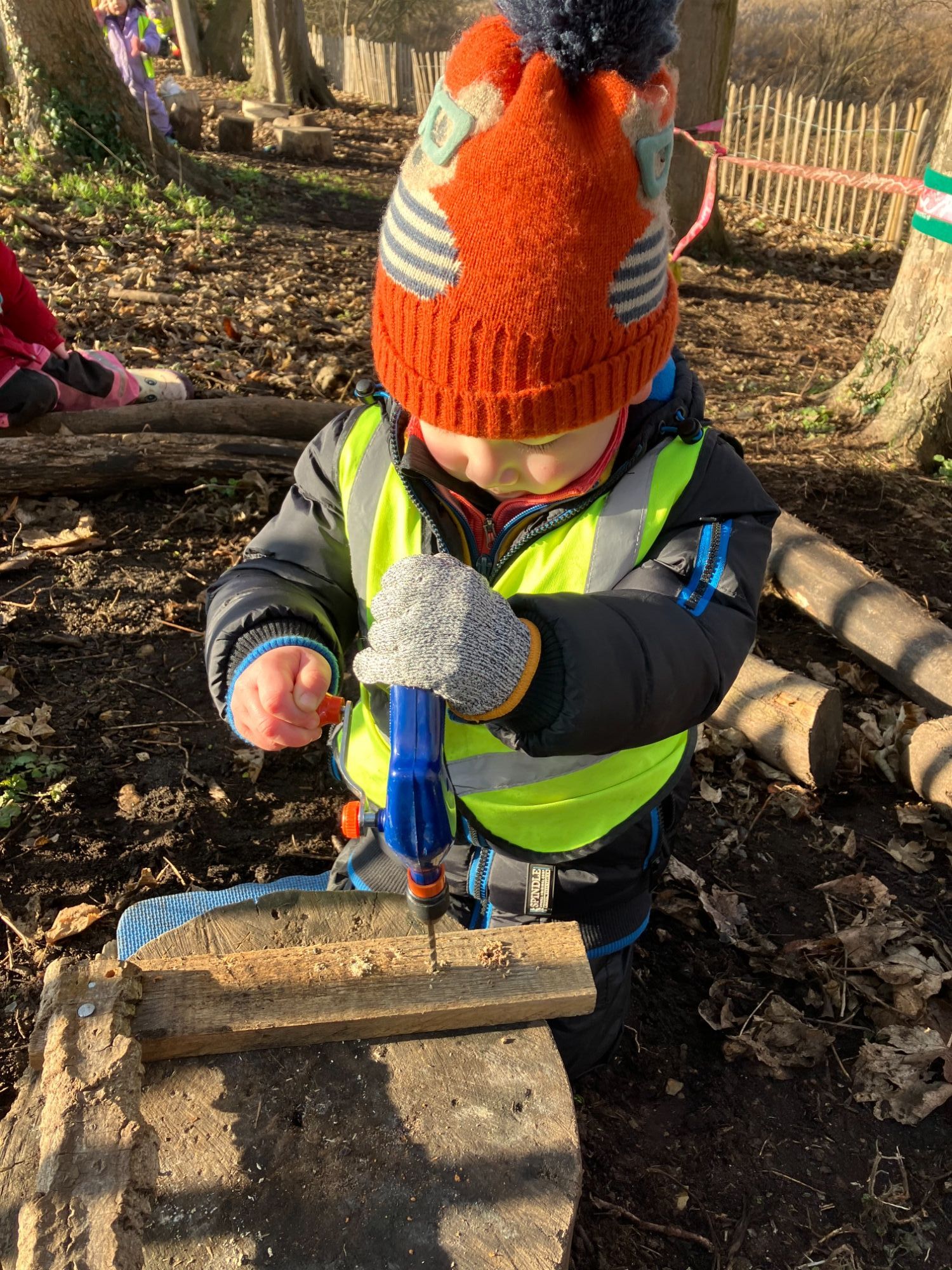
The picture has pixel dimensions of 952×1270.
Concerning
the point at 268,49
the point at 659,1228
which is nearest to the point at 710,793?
the point at 659,1228

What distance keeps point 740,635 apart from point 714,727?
177cm

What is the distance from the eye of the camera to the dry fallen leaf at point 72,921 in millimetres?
2635

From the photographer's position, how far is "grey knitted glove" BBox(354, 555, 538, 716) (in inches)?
52.7

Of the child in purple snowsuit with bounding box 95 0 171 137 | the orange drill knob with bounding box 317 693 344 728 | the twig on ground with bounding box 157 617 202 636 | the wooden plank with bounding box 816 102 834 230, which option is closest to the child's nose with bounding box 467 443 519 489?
the orange drill knob with bounding box 317 693 344 728

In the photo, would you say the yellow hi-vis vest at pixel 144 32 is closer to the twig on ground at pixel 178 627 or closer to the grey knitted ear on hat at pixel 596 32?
the twig on ground at pixel 178 627

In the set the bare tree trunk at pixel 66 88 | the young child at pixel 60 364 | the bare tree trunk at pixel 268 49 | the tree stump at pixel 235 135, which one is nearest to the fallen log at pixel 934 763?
the young child at pixel 60 364

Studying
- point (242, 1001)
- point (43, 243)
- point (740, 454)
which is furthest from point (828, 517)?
point (43, 243)

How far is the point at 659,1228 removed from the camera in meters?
2.25

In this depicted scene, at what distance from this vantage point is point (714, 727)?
3588 mm

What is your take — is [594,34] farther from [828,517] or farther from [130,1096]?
[828,517]

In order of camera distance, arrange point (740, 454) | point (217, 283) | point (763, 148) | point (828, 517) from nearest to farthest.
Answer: point (740, 454) → point (828, 517) → point (217, 283) → point (763, 148)

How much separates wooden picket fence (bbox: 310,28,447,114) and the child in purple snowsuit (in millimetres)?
7968

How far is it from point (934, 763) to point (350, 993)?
7.71ft

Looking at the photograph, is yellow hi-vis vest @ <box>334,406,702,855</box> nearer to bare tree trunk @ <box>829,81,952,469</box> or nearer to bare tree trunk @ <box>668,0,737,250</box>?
bare tree trunk @ <box>829,81,952,469</box>
